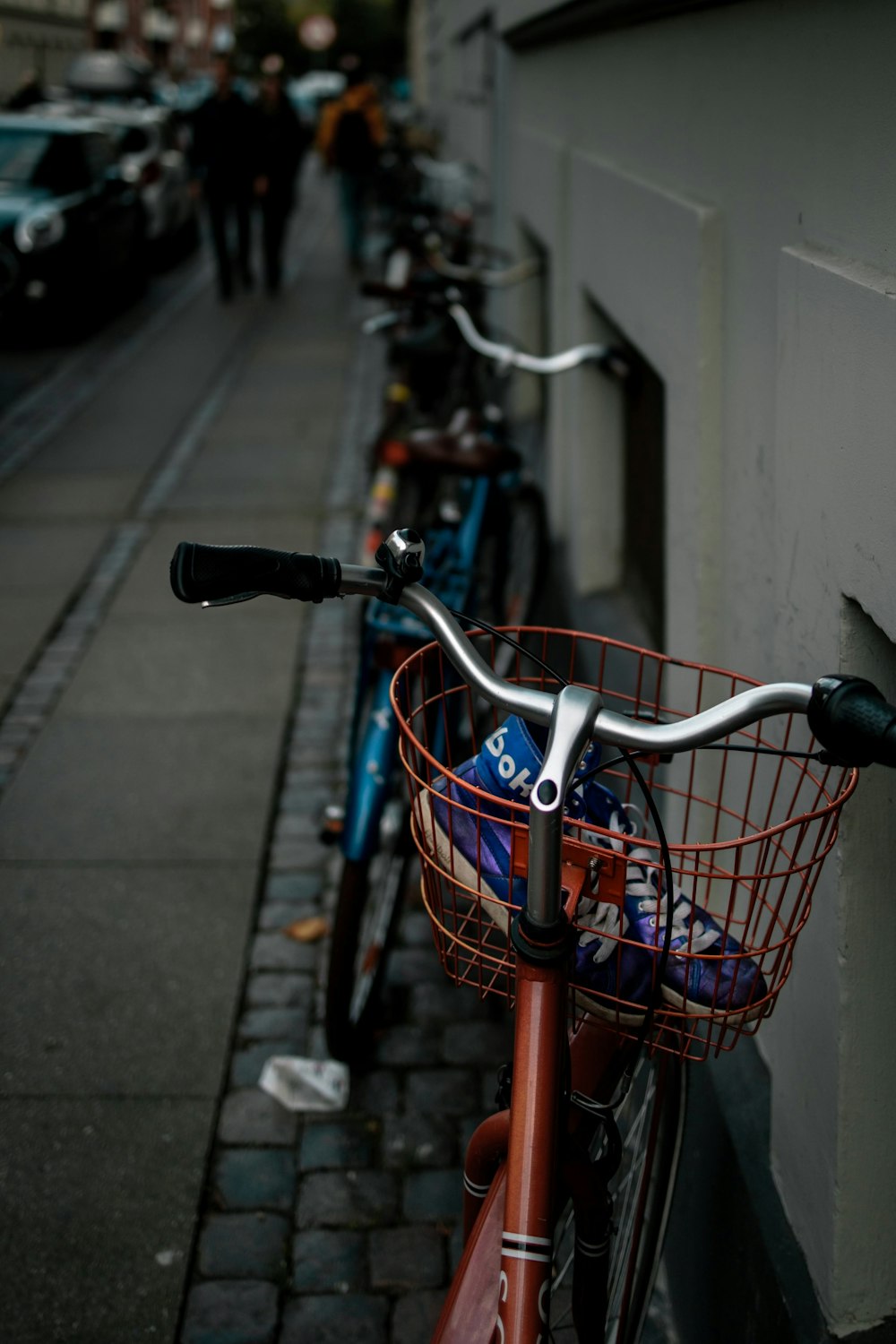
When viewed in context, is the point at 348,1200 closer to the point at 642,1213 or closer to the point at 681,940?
the point at 642,1213

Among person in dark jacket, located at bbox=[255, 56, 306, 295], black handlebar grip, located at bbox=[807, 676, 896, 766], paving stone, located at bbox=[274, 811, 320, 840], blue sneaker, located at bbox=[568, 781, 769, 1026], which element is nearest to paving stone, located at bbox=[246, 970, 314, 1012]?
paving stone, located at bbox=[274, 811, 320, 840]

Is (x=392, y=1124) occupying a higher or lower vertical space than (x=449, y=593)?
lower

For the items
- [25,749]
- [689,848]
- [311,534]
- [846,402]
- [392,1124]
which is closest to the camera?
[689,848]

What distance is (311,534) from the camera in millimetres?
7172

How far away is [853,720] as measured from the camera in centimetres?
148

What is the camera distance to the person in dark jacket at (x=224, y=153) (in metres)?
14.1

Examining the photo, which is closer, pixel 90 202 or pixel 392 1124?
pixel 392 1124

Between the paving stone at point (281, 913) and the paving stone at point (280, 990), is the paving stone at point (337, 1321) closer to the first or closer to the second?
the paving stone at point (280, 990)

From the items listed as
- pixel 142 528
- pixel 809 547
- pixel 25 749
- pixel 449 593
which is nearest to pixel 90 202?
pixel 142 528

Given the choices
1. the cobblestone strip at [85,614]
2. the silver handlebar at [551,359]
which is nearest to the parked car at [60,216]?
the cobblestone strip at [85,614]

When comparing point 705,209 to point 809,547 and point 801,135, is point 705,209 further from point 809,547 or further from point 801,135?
point 809,547

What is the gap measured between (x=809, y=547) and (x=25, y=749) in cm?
348

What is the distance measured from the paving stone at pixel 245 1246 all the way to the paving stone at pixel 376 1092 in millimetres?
Result: 388

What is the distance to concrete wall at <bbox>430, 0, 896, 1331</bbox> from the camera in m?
1.87
